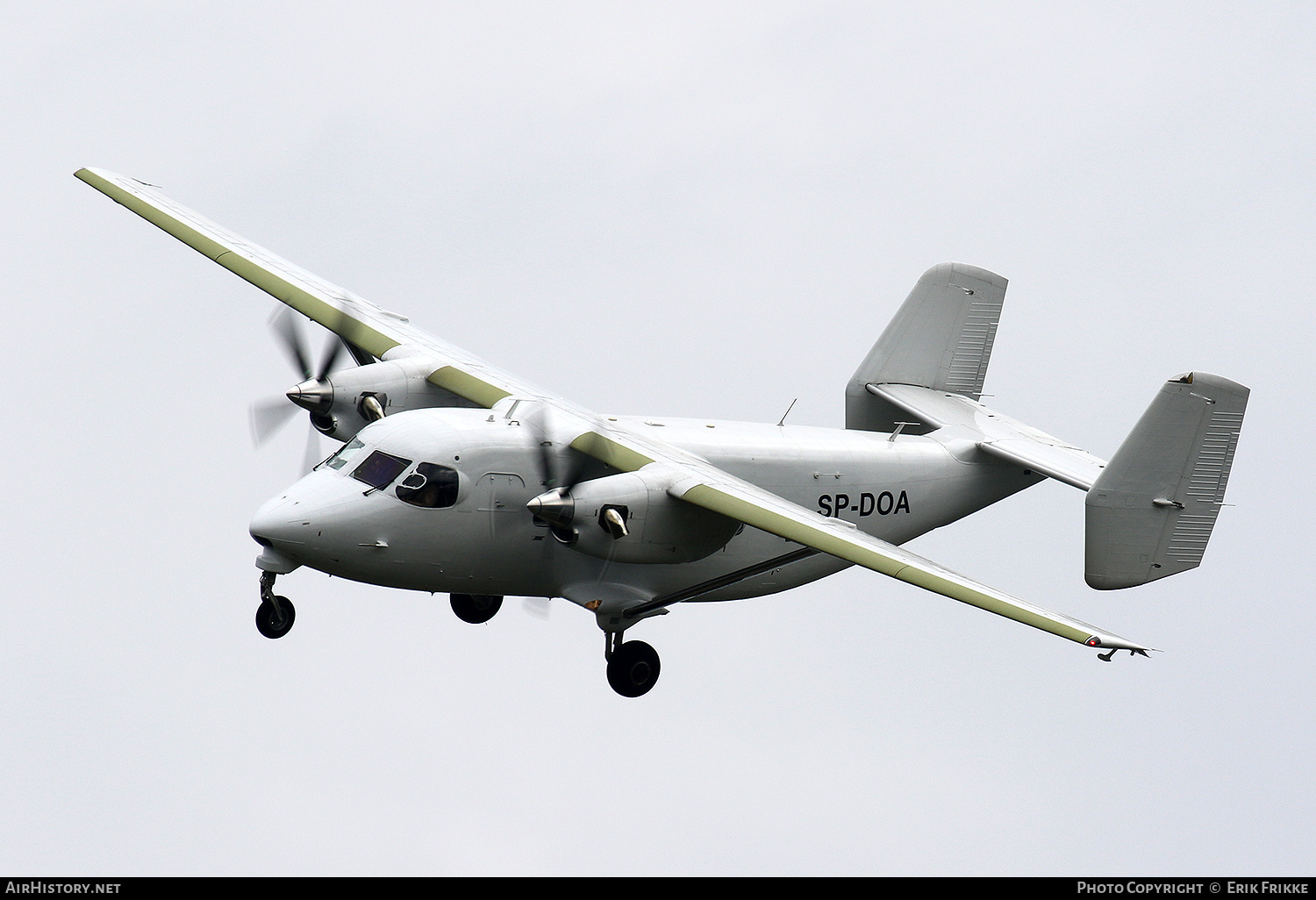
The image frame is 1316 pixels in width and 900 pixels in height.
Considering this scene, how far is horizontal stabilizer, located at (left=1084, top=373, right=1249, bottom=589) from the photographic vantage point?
2288 cm

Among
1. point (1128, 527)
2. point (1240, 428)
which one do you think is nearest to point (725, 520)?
point (1128, 527)

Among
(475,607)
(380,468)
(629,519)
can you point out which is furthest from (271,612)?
(629,519)

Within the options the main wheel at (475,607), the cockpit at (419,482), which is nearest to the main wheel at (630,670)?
the main wheel at (475,607)

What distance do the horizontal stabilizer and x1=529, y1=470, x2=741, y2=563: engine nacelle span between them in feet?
19.2

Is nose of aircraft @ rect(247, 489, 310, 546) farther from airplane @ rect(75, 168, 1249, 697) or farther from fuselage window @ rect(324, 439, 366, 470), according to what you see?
fuselage window @ rect(324, 439, 366, 470)

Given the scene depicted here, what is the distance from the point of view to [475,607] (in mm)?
A: 24453

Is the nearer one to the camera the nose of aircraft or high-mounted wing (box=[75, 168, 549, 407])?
the nose of aircraft

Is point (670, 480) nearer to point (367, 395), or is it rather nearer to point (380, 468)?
point (380, 468)

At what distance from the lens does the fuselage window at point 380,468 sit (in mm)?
21078

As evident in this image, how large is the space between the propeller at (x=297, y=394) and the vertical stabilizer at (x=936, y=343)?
862 cm

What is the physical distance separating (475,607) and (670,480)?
513cm

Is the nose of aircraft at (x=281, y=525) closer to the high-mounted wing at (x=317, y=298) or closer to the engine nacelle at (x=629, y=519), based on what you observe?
Answer: the engine nacelle at (x=629, y=519)

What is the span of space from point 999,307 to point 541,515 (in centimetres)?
1101

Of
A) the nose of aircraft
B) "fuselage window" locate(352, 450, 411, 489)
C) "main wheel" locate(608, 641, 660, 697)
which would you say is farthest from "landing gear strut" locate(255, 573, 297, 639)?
"main wheel" locate(608, 641, 660, 697)
